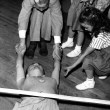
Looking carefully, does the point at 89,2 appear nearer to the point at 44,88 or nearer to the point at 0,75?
the point at 44,88

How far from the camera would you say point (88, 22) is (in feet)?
5.37

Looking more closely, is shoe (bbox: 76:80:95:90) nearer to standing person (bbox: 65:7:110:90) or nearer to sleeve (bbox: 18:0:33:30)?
standing person (bbox: 65:7:110:90)

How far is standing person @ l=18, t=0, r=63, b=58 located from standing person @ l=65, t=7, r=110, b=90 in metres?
0.35

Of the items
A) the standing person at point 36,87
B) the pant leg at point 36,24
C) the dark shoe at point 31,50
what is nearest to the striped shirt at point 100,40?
the standing person at point 36,87

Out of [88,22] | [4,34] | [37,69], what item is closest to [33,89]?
[37,69]

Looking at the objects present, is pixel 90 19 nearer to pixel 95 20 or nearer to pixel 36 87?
pixel 95 20

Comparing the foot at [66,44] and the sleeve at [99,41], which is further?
the foot at [66,44]

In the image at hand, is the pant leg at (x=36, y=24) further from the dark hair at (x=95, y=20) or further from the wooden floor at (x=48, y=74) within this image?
the dark hair at (x=95, y=20)

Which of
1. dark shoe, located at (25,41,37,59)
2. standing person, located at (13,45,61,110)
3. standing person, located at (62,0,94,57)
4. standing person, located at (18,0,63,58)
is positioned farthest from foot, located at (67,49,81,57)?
standing person, located at (13,45,61,110)

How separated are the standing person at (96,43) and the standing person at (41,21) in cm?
Answer: 35

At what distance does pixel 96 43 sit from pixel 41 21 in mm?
715

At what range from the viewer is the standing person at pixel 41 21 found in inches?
74.7

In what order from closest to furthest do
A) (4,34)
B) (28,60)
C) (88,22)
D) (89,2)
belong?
(88,22)
(89,2)
(28,60)
(4,34)

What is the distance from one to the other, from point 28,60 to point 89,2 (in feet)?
2.94
